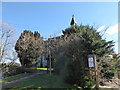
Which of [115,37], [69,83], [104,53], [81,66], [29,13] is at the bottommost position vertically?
[69,83]

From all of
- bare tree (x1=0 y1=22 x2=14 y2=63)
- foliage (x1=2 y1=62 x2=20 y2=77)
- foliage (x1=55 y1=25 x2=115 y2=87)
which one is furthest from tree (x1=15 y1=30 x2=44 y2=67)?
foliage (x1=55 y1=25 x2=115 y2=87)

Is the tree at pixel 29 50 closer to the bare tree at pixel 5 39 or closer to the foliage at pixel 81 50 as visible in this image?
the bare tree at pixel 5 39

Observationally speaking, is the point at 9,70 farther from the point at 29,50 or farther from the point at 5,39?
the point at 5,39

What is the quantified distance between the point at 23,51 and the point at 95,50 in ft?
40.3

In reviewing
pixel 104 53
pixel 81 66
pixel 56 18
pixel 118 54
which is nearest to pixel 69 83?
pixel 81 66

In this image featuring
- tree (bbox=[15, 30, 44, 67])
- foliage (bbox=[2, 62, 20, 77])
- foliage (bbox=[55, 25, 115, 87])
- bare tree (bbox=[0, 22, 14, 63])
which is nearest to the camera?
foliage (bbox=[55, 25, 115, 87])

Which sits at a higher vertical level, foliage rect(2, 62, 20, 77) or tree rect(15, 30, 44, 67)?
tree rect(15, 30, 44, 67)

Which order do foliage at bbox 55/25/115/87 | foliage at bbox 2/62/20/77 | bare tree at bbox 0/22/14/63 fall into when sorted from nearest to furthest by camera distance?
foliage at bbox 55/25/115/87
bare tree at bbox 0/22/14/63
foliage at bbox 2/62/20/77

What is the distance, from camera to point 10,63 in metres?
16.1

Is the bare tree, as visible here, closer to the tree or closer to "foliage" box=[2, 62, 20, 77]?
"foliage" box=[2, 62, 20, 77]

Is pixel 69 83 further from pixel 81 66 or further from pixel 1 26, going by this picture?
pixel 1 26

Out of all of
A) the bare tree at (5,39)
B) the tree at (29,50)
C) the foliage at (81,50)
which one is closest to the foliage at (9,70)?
the bare tree at (5,39)

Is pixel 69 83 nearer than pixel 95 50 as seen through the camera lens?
Yes

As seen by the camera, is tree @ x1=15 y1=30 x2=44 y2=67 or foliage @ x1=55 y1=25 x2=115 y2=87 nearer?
foliage @ x1=55 y1=25 x2=115 y2=87
